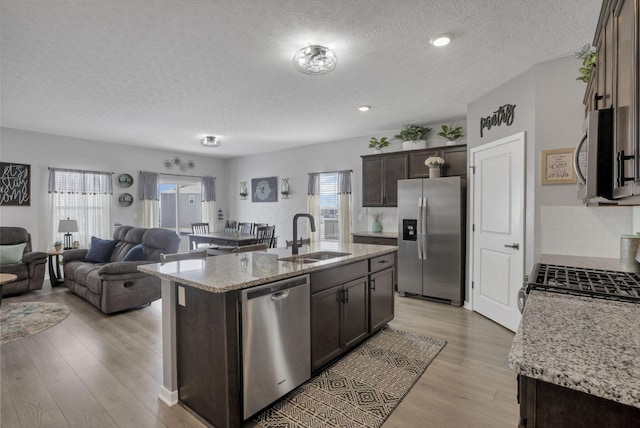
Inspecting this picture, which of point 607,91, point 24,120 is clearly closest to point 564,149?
point 607,91

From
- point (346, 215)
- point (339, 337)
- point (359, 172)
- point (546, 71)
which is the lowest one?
point (339, 337)

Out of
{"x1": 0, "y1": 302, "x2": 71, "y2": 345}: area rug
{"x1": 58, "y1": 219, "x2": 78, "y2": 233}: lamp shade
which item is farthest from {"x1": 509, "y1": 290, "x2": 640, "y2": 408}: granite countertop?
{"x1": 58, "y1": 219, "x2": 78, "y2": 233}: lamp shade

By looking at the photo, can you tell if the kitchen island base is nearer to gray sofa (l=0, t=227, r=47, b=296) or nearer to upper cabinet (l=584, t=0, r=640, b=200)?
upper cabinet (l=584, t=0, r=640, b=200)

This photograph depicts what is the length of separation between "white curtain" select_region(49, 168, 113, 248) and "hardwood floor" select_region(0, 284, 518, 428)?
287 cm

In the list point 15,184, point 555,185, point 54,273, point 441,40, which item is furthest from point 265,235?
point 555,185

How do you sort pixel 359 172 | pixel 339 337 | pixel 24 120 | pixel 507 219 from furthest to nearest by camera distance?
pixel 359 172
pixel 24 120
pixel 507 219
pixel 339 337

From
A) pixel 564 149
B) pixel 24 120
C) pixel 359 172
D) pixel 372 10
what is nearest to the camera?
pixel 372 10

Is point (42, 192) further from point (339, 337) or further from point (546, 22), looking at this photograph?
point (546, 22)

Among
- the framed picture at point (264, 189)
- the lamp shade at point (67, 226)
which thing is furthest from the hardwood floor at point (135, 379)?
the framed picture at point (264, 189)

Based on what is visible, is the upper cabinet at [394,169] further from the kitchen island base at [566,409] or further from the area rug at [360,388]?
the kitchen island base at [566,409]

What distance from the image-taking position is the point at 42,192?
18.2 feet

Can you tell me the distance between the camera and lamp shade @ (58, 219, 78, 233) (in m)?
5.29

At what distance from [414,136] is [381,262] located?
266 centimetres

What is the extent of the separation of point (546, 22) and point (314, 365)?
3103mm
